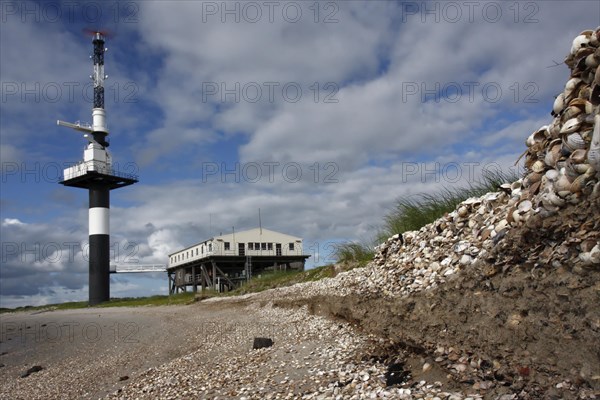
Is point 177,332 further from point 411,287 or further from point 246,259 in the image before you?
point 246,259

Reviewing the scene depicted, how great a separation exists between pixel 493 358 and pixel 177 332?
11.0m

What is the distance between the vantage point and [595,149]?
6070mm

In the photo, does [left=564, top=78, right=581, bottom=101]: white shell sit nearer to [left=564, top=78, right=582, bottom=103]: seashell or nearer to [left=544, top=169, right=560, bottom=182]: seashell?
[left=564, top=78, right=582, bottom=103]: seashell

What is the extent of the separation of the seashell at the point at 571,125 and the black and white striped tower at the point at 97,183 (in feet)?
144

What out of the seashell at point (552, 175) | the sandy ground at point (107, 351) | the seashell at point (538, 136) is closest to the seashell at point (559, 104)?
the seashell at point (538, 136)

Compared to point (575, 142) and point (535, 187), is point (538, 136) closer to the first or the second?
point (535, 187)

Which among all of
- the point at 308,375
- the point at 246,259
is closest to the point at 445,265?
the point at 308,375

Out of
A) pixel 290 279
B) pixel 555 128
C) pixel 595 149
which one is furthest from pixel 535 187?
pixel 290 279

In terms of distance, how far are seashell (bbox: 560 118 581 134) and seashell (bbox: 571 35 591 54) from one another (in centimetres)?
108

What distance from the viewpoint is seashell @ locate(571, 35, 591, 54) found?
6.89 meters

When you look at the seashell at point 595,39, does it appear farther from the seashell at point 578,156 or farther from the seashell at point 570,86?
the seashell at point 578,156

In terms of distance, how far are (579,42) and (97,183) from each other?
153 feet

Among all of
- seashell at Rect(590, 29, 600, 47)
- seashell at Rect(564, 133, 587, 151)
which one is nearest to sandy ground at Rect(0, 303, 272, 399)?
seashell at Rect(564, 133, 587, 151)

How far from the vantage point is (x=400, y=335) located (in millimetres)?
6027
